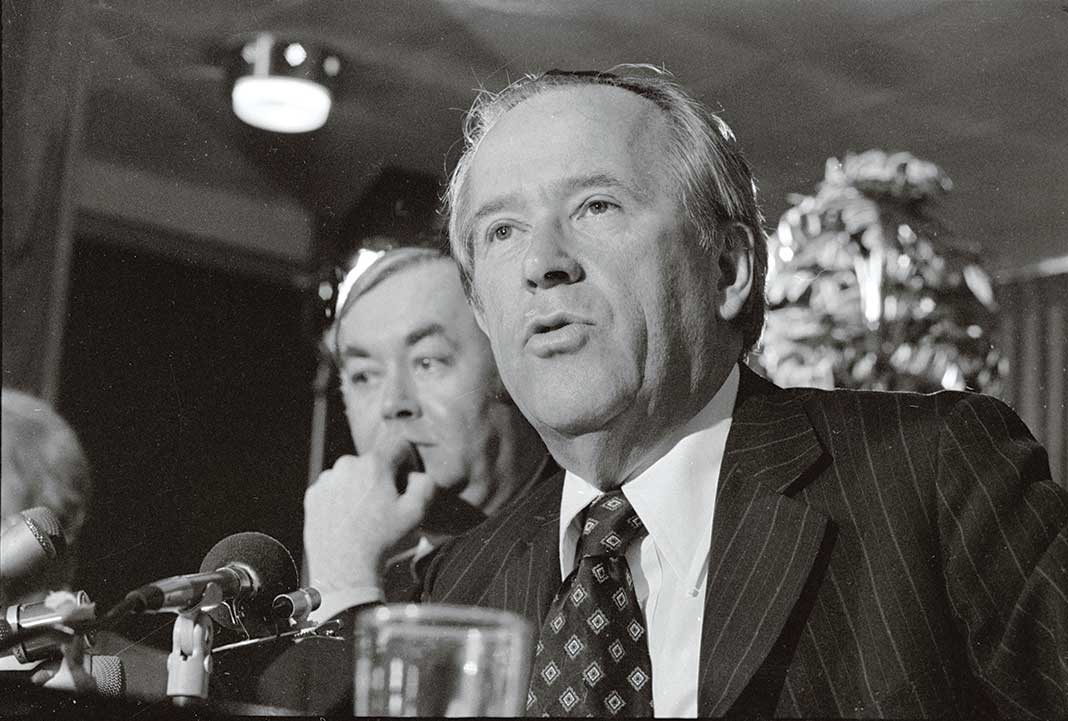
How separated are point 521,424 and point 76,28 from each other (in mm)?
904

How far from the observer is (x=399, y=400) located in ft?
5.00

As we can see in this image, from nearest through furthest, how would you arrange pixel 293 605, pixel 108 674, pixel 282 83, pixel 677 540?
pixel 677 540, pixel 293 605, pixel 108 674, pixel 282 83

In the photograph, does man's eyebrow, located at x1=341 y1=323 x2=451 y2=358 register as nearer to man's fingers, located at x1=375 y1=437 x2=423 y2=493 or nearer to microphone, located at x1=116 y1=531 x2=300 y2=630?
man's fingers, located at x1=375 y1=437 x2=423 y2=493

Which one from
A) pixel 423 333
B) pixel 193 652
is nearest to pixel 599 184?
pixel 423 333

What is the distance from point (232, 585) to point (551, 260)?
0.54 metres

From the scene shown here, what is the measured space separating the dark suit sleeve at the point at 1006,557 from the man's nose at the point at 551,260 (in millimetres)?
436

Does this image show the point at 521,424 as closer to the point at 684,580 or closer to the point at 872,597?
the point at 684,580

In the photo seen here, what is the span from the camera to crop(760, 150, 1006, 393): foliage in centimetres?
138

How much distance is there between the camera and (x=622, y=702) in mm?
1296

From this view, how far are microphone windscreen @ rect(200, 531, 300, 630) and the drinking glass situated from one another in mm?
110

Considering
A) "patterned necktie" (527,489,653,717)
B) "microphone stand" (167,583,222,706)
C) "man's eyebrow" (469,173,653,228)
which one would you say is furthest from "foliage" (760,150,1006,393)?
"microphone stand" (167,583,222,706)

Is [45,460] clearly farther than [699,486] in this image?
Yes

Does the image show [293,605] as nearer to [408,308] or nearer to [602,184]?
[408,308]

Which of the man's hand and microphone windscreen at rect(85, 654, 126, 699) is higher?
the man's hand
